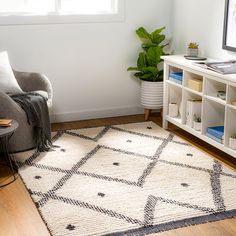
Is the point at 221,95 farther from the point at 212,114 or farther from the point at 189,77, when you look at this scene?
the point at 189,77

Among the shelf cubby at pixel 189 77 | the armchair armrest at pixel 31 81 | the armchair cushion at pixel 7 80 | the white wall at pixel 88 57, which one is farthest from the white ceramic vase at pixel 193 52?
the armchair cushion at pixel 7 80

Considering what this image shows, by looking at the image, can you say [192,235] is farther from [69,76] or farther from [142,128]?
[69,76]

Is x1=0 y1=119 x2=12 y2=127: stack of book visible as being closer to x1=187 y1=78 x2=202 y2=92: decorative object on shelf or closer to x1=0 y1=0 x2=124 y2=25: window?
x1=0 y1=0 x2=124 y2=25: window

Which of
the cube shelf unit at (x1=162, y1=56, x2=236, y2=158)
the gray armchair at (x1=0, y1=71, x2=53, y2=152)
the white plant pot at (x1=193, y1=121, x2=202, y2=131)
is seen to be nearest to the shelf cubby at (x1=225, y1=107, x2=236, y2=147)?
the cube shelf unit at (x1=162, y1=56, x2=236, y2=158)

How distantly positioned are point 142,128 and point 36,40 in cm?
134

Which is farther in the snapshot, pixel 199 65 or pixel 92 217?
pixel 199 65

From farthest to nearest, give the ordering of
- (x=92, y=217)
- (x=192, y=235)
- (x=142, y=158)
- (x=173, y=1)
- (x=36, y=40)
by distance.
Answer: (x=173, y=1)
(x=36, y=40)
(x=142, y=158)
(x=92, y=217)
(x=192, y=235)

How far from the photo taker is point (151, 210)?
9.36 ft

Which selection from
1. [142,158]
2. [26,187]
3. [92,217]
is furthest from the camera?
[142,158]

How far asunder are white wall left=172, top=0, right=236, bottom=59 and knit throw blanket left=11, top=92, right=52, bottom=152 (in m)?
1.64

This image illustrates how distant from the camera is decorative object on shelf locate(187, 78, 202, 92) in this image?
12.8ft

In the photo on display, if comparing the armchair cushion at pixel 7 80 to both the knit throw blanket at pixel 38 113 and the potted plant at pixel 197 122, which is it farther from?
the potted plant at pixel 197 122

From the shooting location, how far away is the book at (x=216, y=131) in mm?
3696

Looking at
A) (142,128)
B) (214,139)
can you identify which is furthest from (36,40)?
(214,139)
